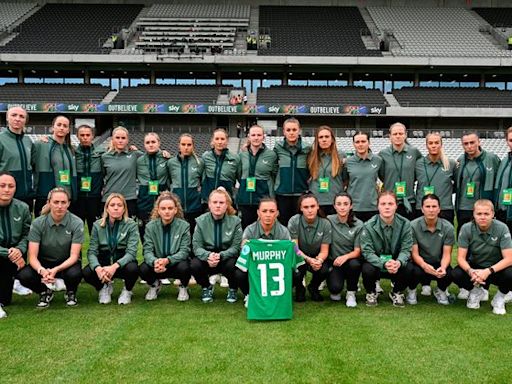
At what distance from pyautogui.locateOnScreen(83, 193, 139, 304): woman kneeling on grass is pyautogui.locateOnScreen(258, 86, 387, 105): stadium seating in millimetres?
25577

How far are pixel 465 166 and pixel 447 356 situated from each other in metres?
3.12

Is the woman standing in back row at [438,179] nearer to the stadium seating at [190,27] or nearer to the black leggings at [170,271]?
the black leggings at [170,271]

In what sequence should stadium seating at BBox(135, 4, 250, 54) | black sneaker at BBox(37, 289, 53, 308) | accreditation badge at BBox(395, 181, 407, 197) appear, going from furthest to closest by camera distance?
stadium seating at BBox(135, 4, 250, 54), accreditation badge at BBox(395, 181, 407, 197), black sneaker at BBox(37, 289, 53, 308)

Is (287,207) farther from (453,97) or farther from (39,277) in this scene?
(453,97)

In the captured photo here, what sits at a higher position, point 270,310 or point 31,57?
point 31,57

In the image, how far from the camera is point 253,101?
1233 inches

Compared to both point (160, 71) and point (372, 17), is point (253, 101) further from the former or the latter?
point (372, 17)

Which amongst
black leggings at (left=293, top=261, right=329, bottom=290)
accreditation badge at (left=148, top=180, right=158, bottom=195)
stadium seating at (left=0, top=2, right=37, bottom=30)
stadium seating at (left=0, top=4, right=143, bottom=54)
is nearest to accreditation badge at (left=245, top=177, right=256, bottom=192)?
accreditation badge at (left=148, top=180, right=158, bottom=195)

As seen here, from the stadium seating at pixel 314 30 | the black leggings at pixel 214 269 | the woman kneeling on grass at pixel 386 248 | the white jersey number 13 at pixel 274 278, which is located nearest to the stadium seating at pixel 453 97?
the stadium seating at pixel 314 30

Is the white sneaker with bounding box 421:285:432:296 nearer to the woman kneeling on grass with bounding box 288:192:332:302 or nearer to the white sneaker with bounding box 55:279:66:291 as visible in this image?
the woman kneeling on grass with bounding box 288:192:332:302

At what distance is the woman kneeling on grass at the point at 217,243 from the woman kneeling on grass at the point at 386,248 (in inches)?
55.9

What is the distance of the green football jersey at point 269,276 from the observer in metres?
4.70

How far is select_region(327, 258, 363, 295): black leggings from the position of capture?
527cm

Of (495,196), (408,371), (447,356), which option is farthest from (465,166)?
(408,371)
